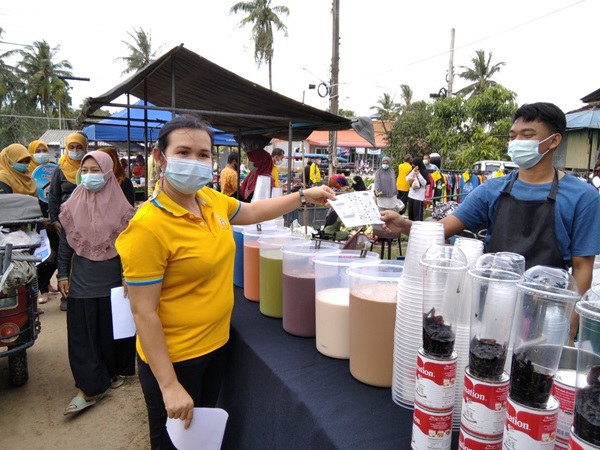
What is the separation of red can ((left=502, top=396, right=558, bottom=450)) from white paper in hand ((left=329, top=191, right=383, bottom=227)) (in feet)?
2.62

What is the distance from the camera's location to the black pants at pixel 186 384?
4.87 feet

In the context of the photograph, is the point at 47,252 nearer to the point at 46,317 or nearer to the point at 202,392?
the point at 46,317

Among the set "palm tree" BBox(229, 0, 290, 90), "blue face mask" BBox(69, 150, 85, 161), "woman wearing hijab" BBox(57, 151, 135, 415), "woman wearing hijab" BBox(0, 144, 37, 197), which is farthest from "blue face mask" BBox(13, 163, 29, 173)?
"palm tree" BBox(229, 0, 290, 90)

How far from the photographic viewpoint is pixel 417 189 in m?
8.56

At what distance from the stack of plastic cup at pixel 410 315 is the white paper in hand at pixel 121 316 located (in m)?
1.50

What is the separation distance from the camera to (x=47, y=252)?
3.22 metres

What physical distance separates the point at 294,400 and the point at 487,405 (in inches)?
25.0

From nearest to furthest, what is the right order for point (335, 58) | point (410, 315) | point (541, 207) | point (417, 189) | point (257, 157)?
point (410, 315), point (541, 207), point (257, 157), point (417, 189), point (335, 58)

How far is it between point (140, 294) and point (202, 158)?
1.67 feet

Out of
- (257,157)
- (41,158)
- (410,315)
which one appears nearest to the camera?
(410,315)

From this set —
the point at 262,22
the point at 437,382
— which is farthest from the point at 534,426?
the point at 262,22

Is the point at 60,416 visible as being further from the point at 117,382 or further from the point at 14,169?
the point at 14,169

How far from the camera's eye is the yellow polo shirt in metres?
1.26

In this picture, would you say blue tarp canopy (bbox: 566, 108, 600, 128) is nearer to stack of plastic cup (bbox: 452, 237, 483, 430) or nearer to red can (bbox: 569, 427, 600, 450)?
stack of plastic cup (bbox: 452, 237, 483, 430)
